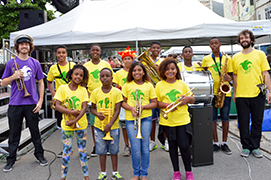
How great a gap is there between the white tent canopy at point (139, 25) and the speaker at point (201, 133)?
291 cm

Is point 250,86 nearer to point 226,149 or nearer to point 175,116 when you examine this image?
point 226,149

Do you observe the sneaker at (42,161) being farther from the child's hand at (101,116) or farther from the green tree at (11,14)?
the green tree at (11,14)

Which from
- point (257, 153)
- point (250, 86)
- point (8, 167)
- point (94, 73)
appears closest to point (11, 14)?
point (94, 73)

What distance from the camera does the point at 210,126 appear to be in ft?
11.4

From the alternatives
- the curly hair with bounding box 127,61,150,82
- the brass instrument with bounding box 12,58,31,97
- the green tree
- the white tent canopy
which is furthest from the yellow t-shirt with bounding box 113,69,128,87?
the green tree

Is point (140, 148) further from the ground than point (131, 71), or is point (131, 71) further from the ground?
point (131, 71)

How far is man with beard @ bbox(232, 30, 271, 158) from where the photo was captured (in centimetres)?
375

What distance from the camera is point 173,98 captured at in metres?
2.98

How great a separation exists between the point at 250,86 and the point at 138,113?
6.93ft

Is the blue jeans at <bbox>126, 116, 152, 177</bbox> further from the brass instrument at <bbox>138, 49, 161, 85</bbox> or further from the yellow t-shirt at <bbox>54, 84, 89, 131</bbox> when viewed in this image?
the brass instrument at <bbox>138, 49, 161, 85</bbox>

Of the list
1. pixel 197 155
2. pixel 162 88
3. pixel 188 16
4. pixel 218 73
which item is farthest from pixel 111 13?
pixel 197 155

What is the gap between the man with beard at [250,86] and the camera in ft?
12.3

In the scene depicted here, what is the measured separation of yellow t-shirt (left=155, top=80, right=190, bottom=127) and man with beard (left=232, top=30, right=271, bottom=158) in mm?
1407

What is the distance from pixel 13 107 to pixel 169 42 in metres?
6.00
